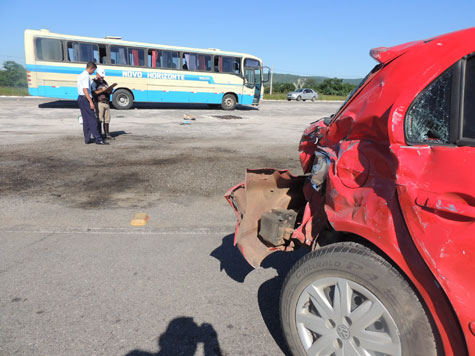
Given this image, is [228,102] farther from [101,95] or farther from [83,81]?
[83,81]

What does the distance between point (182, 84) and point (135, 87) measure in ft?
8.32

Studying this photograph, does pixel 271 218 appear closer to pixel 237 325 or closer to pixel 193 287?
pixel 237 325

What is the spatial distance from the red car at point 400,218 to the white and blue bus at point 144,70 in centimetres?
1841

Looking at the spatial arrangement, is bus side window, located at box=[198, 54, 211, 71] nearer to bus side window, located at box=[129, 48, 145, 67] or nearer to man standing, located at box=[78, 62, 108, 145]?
bus side window, located at box=[129, 48, 145, 67]

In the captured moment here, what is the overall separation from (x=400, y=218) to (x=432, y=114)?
54cm

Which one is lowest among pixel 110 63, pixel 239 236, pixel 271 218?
pixel 239 236

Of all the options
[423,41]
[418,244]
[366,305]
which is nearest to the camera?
[418,244]

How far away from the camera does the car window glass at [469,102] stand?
168 centimetres

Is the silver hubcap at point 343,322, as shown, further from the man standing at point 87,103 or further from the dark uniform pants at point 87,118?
the dark uniform pants at point 87,118

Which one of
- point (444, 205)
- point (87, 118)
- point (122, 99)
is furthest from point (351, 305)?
point (122, 99)

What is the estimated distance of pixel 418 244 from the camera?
5.52 ft

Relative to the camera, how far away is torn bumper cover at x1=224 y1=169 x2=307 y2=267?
8.38 feet

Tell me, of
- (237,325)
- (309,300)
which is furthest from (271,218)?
(237,325)

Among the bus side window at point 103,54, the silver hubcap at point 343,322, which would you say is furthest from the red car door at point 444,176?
the bus side window at point 103,54
